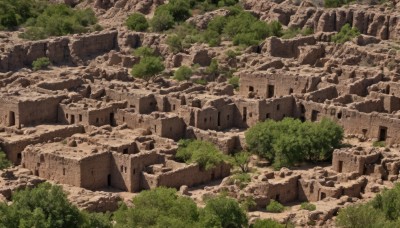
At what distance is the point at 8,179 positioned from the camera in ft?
178

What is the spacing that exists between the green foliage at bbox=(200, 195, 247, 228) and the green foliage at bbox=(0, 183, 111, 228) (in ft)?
13.6

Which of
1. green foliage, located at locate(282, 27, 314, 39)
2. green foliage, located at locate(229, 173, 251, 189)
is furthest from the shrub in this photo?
green foliage, located at locate(229, 173, 251, 189)

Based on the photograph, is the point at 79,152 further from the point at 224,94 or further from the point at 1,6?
the point at 1,6

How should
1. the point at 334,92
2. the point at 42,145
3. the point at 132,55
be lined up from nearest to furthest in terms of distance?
the point at 42,145 < the point at 334,92 < the point at 132,55

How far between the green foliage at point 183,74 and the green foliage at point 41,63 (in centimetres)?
926

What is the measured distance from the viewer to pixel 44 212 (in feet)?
151

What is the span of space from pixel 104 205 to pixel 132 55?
1233 inches

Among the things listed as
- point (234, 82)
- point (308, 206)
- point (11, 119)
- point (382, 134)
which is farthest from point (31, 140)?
point (382, 134)

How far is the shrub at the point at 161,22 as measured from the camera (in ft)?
293

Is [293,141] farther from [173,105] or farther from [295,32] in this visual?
[295,32]

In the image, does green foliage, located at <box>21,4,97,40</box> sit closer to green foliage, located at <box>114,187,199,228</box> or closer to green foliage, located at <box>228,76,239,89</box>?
green foliage, located at <box>228,76,239,89</box>

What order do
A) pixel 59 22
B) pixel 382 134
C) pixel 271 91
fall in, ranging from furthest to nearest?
1. pixel 59 22
2. pixel 271 91
3. pixel 382 134

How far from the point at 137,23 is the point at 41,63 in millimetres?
14103

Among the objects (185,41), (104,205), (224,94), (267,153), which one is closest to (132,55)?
(185,41)
